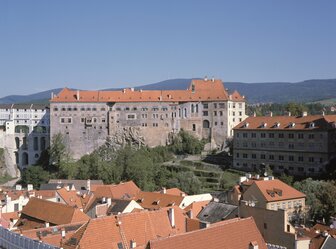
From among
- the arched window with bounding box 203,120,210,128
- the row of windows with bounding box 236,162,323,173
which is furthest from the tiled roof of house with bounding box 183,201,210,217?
the arched window with bounding box 203,120,210,128

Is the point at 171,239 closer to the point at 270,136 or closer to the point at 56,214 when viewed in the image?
the point at 56,214

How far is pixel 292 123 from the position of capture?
64.4 metres

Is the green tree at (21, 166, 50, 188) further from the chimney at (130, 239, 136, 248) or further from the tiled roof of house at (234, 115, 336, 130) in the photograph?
the chimney at (130, 239, 136, 248)

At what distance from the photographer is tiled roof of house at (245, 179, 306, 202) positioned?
43.6 m

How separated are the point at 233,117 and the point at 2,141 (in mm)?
41820

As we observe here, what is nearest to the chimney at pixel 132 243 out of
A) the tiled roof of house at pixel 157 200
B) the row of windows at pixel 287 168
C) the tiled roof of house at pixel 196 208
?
the tiled roof of house at pixel 196 208

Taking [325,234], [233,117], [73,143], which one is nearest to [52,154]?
[73,143]

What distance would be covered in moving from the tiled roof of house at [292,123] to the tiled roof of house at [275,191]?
17.5m

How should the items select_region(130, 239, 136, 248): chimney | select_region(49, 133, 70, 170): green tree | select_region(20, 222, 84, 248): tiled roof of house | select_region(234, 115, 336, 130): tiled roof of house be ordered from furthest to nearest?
1. select_region(49, 133, 70, 170): green tree
2. select_region(234, 115, 336, 130): tiled roof of house
3. select_region(20, 222, 84, 248): tiled roof of house
4. select_region(130, 239, 136, 248): chimney

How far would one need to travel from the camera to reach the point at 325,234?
32375 millimetres

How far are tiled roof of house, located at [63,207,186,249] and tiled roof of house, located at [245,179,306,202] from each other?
548 inches

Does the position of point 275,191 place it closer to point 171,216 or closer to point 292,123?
point 171,216

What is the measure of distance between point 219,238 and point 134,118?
58.7 meters

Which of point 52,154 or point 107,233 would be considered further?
point 52,154
